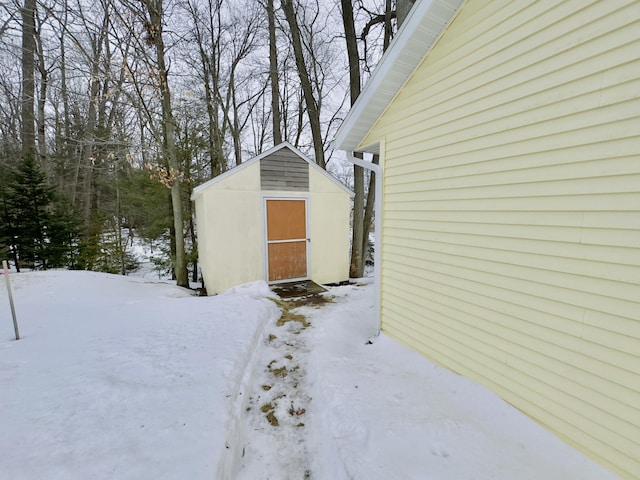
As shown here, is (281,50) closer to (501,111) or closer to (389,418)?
(501,111)

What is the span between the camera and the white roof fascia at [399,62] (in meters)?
2.57

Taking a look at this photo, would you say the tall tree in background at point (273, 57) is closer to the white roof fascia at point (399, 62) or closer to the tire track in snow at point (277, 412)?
the white roof fascia at point (399, 62)

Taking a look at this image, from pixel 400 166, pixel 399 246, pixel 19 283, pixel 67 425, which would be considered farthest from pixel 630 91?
pixel 19 283

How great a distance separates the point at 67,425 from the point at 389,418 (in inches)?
90.7

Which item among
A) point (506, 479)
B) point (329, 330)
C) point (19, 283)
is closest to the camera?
point (506, 479)

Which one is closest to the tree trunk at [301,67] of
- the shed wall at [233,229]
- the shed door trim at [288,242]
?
the shed door trim at [288,242]

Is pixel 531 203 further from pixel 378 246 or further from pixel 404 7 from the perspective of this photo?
pixel 404 7

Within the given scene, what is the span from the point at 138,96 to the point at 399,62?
654cm

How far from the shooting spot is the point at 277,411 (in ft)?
8.18

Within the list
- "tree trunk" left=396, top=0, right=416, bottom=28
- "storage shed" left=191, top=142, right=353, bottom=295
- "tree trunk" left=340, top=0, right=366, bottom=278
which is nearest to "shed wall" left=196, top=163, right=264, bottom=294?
"storage shed" left=191, top=142, right=353, bottom=295

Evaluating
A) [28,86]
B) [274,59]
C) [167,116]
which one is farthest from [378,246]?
→ [28,86]

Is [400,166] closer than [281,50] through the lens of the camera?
Yes

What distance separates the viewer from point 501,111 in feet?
7.20

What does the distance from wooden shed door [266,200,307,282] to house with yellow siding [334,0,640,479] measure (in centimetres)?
371
